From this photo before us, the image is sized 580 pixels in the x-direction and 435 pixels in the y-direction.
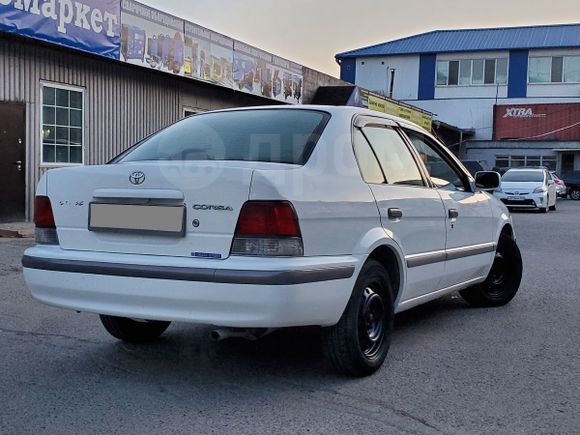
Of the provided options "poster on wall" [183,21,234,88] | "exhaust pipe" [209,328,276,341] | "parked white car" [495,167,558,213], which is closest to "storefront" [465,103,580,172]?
"parked white car" [495,167,558,213]

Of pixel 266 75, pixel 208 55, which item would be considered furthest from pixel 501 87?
pixel 208 55

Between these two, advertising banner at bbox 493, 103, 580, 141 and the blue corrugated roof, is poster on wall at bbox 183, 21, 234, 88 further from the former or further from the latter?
the blue corrugated roof

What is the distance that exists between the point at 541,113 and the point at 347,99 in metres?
21.3

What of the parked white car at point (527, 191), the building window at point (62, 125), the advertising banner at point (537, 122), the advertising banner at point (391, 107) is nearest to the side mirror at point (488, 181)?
the building window at point (62, 125)

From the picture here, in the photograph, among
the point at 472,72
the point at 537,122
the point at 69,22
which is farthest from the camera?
the point at 472,72

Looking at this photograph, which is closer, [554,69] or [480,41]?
[554,69]

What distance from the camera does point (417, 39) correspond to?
46.1m

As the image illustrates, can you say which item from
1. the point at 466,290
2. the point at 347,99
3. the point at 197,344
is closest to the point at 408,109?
the point at 347,99

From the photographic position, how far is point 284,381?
3961 millimetres

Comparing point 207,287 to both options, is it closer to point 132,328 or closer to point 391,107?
point 132,328

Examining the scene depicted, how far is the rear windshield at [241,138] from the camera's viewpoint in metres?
4.04

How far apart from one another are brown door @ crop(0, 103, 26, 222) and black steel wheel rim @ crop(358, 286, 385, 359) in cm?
894

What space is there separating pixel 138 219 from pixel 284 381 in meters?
1.27

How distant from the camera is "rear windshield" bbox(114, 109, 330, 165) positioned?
13.3ft
